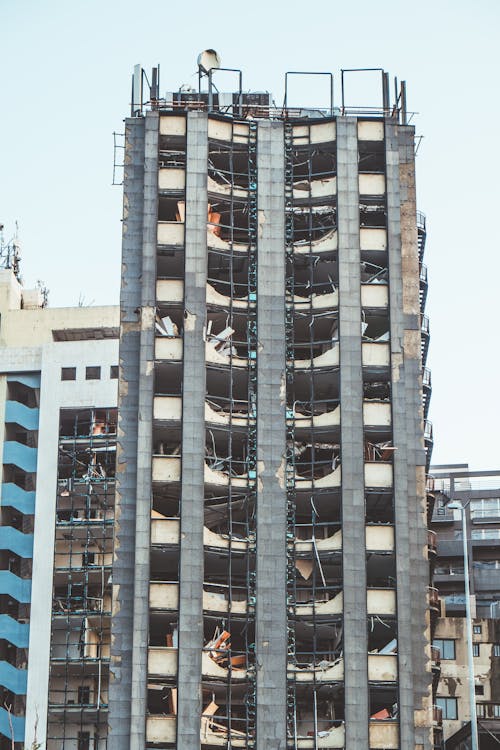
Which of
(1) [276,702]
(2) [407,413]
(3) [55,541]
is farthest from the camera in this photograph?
(3) [55,541]

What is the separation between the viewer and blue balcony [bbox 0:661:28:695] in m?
84.9

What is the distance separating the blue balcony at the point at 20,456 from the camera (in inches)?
3588

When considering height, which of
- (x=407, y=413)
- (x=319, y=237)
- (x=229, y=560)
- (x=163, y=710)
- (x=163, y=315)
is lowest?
(x=163, y=710)

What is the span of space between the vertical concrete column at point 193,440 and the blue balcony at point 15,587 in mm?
25891

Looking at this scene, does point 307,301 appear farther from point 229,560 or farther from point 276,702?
point 276,702

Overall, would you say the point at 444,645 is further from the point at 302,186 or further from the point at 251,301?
the point at 302,186

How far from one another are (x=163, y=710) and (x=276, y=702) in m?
5.85

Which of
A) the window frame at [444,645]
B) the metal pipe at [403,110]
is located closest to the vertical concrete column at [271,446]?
the metal pipe at [403,110]

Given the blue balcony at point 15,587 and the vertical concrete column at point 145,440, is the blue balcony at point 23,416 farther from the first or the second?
the vertical concrete column at point 145,440

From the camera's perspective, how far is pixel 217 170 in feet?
238

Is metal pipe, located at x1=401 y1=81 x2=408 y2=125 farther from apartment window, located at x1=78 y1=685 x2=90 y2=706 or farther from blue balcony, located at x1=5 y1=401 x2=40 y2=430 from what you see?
apartment window, located at x1=78 y1=685 x2=90 y2=706

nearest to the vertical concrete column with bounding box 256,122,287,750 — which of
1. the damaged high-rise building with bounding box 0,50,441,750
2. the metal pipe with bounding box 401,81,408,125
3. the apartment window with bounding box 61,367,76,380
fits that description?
the damaged high-rise building with bounding box 0,50,441,750

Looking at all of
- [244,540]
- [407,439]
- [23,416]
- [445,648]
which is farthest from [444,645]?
[23,416]

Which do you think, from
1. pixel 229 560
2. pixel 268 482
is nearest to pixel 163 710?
pixel 229 560
